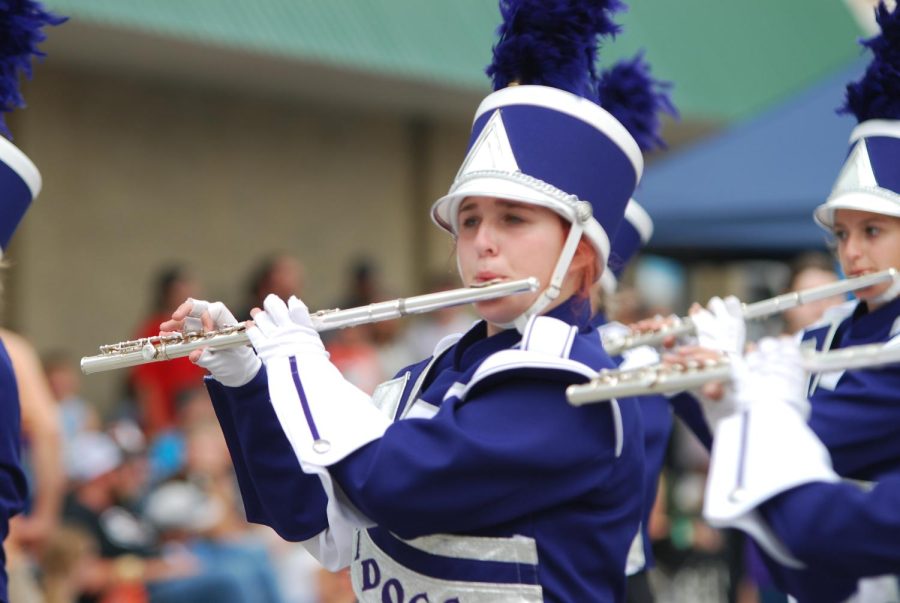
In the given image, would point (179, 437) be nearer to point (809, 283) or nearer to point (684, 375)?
point (809, 283)

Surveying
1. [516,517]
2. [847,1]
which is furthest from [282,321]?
[847,1]

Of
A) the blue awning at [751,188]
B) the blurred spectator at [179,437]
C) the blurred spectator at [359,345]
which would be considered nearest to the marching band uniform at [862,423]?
the blurred spectator at [179,437]

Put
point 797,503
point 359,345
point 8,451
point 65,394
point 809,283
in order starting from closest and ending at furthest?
point 797,503 < point 8,451 < point 809,283 < point 65,394 < point 359,345

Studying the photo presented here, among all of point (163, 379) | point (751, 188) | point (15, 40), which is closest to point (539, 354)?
point (15, 40)

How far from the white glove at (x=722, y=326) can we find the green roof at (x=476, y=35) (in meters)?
4.63

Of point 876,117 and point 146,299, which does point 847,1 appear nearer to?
point 146,299

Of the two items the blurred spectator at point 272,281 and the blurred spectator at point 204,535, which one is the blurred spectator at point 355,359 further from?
the blurred spectator at point 204,535

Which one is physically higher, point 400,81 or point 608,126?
point 400,81

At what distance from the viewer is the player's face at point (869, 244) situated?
11.4ft

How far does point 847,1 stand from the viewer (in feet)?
43.4

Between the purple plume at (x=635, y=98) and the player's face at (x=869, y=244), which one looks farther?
the purple plume at (x=635, y=98)

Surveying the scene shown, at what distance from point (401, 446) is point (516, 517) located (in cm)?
26

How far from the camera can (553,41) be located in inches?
120

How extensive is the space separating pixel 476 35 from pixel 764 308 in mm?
6247
